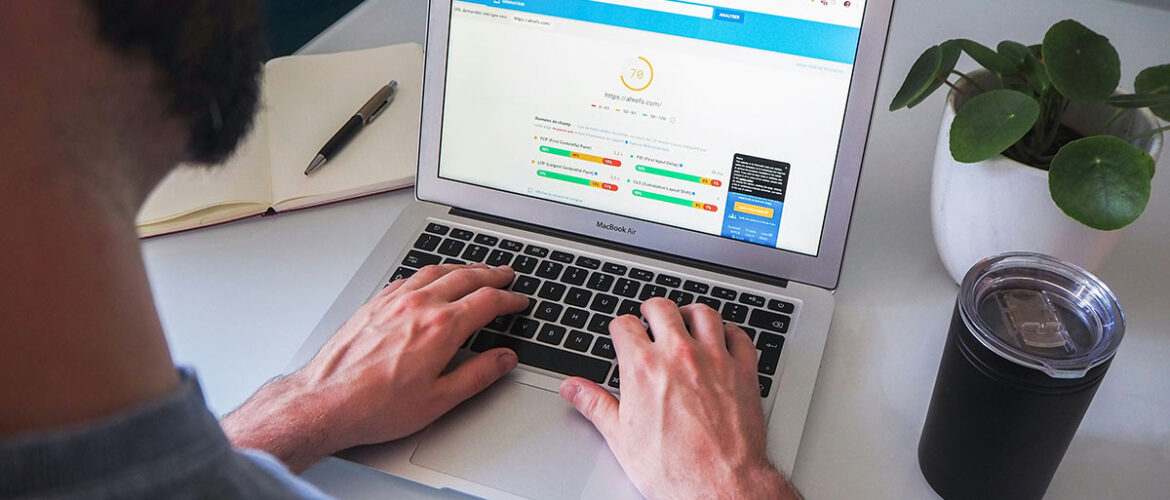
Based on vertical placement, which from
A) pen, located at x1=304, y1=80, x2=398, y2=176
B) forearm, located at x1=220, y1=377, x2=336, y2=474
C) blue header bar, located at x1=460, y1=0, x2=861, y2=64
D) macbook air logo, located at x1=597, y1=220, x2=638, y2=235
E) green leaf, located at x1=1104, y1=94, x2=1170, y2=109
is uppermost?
blue header bar, located at x1=460, y1=0, x2=861, y2=64

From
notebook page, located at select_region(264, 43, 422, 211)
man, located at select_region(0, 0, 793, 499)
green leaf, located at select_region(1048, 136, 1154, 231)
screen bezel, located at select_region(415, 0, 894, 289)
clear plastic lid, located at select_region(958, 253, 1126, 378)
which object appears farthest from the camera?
notebook page, located at select_region(264, 43, 422, 211)

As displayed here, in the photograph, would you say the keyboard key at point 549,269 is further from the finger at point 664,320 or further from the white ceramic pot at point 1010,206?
the white ceramic pot at point 1010,206

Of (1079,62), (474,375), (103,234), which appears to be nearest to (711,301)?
(474,375)

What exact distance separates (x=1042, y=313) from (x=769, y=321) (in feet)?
0.80

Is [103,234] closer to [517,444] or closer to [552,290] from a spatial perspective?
[517,444]

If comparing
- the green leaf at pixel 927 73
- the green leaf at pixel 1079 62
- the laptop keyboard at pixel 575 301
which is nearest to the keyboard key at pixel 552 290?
the laptop keyboard at pixel 575 301

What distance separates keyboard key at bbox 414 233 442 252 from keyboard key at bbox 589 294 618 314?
18 centimetres

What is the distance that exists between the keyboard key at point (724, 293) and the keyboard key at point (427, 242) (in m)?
0.27

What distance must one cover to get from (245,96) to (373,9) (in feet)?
2.93

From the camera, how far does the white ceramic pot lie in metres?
0.77

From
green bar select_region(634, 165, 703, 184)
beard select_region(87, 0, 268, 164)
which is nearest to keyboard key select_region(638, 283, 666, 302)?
green bar select_region(634, 165, 703, 184)

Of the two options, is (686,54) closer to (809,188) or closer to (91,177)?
(809,188)

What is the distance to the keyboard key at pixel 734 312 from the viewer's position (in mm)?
847

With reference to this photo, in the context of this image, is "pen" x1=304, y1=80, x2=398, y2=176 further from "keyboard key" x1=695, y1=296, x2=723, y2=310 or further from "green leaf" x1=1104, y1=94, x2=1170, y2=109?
"green leaf" x1=1104, y1=94, x2=1170, y2=109
